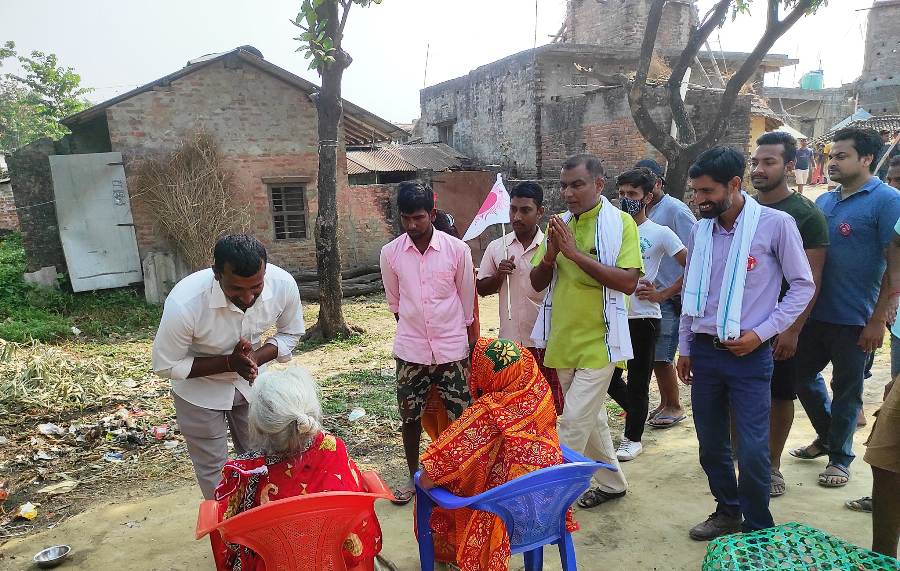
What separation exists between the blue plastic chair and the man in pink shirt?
985 mm

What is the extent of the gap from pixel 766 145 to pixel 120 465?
4976 mm

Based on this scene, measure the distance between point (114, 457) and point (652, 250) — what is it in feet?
14.5

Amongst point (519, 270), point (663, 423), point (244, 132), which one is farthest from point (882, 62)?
point (519, 270)

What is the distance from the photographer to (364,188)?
12938mm

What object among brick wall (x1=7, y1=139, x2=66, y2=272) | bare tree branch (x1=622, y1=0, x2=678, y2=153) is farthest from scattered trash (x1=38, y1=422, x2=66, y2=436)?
bare tree branch (x1=622, y1=0, x2=678, y2=153)

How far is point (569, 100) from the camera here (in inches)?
569

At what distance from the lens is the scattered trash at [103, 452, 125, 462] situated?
4.43 metres

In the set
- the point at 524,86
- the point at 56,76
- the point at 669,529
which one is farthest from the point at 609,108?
the point at 56,76

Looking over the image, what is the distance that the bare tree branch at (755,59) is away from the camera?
813 cm

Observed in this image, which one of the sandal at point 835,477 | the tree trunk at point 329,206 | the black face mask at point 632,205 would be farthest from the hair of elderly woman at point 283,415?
the tree trunk at point 329,206

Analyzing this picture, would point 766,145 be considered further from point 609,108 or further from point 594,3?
point 594,3

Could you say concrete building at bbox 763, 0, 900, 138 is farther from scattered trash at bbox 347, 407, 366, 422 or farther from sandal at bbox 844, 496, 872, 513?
scattered trash at bbox 347, 407, 366, 422

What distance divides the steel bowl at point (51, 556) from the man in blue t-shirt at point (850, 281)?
14.5 ft

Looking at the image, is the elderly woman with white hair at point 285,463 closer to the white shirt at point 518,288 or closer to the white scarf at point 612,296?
the white scarf at point 612,296
